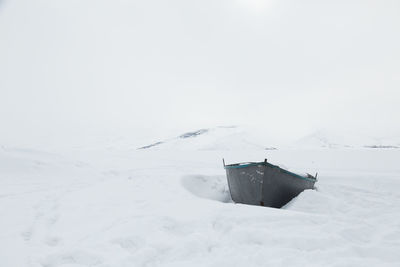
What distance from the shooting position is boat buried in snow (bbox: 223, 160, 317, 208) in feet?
Answer: 23.8

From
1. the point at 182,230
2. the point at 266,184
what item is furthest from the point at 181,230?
the point at 266,184

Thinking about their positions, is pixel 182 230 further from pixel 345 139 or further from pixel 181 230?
pixel 345 139

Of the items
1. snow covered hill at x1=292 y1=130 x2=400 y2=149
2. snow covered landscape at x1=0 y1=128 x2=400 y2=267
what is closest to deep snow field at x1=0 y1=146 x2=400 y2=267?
snow covered landscape at x1=0 y1=128 x2=400 y2=267

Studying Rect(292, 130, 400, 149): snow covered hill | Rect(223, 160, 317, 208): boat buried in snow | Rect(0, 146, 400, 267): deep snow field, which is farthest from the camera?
Rect(292, 130, 400, 149): snow covered hill

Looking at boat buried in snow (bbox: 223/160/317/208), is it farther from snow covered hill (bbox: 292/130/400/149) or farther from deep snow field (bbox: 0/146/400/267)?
snow covered hill (bbox: 292/130/400/149)

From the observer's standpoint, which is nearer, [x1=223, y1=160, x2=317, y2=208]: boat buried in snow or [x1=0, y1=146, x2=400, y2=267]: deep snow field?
[x1=0, y1=146, x2=400, y2=267]: deep snow field

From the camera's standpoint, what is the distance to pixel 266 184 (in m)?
7.27

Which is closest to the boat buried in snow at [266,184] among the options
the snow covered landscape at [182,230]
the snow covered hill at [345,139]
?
the snow covered landscape at [182,230]

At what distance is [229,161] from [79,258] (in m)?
16.3

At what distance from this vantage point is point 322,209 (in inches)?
253

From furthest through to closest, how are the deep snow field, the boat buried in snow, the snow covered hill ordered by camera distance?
the snow covered hill, the boat buried in snow, the deep snow field

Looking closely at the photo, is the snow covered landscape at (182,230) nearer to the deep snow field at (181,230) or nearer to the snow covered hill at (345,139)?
the deep snow field at (181,230)

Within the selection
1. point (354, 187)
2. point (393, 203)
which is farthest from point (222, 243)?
point (354, 187)

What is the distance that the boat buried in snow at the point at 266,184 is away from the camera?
7.26 metres
